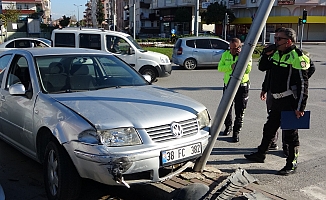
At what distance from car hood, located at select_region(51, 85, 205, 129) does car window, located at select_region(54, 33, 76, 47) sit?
31.3 ft

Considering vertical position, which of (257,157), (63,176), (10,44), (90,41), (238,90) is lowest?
(257,157)

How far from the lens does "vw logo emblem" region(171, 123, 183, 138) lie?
4.00m

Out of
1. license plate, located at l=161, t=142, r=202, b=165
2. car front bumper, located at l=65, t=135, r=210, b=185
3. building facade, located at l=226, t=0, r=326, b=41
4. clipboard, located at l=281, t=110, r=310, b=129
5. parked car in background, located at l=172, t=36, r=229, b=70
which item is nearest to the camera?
car front bumper, located at l=65, t=135, r=210, b=185

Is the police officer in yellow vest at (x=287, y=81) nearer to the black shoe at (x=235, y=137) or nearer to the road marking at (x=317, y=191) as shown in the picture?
the road marking at (x=317, y=191)

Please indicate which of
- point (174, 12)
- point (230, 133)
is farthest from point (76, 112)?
point (174, 12)

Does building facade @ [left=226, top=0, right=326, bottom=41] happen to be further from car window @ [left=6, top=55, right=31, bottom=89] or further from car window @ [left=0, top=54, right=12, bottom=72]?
car window @ [left=6, top=55, right=31, bottom=89]

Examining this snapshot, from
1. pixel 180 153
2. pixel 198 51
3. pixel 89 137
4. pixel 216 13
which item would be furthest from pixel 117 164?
pixel 216 13

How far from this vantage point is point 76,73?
205 inches

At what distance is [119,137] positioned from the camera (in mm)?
3799

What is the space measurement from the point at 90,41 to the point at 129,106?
10.0 meters

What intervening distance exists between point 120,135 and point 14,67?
269 centimetres

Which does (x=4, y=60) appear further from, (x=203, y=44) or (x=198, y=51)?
(x=203, y=44)

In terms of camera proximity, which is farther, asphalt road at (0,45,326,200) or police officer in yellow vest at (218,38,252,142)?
police officer in yellow vest at (218,38,252,142)

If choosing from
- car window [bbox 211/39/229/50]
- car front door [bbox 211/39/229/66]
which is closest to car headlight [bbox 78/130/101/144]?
car front door [bbox 211/39/229/66]
